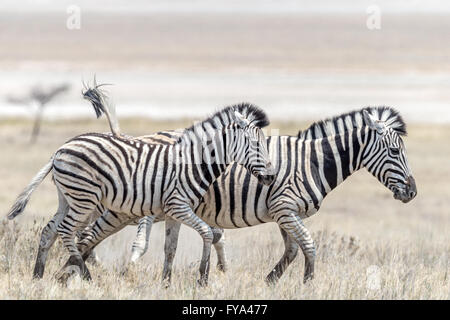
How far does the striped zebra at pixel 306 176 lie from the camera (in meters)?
7.97

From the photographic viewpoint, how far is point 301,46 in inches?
3649

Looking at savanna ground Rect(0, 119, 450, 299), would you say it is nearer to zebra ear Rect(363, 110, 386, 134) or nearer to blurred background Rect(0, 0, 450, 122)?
zebra ear Rect(363, 110, 386, 134)

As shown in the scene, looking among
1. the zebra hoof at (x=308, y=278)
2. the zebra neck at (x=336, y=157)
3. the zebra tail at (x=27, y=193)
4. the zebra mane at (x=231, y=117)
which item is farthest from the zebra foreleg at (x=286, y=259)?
the zebra tail at (x=27, y=193)

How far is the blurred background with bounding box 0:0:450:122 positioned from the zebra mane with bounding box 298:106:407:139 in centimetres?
2711

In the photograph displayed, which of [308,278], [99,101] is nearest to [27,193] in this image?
[99,101]

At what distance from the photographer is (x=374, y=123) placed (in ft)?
26.7

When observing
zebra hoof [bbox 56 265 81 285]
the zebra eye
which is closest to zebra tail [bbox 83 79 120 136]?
zebra hoof [bbox 56 265 81 285]

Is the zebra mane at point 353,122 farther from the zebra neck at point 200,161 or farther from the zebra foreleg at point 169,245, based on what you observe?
the zebra foreleg at point 169,245

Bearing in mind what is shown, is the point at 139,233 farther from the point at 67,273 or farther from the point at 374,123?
the point at 374,123

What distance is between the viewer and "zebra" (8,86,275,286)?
7496mm

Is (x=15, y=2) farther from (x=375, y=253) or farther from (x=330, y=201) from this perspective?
(x=375, y=253)

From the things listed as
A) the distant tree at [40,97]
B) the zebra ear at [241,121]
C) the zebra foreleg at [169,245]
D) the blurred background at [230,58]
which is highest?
the blurred background at [230,58]

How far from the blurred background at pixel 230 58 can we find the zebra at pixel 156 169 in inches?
1087

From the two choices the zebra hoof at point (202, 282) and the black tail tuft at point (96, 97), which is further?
the black tail tuft at point (96, 97)
